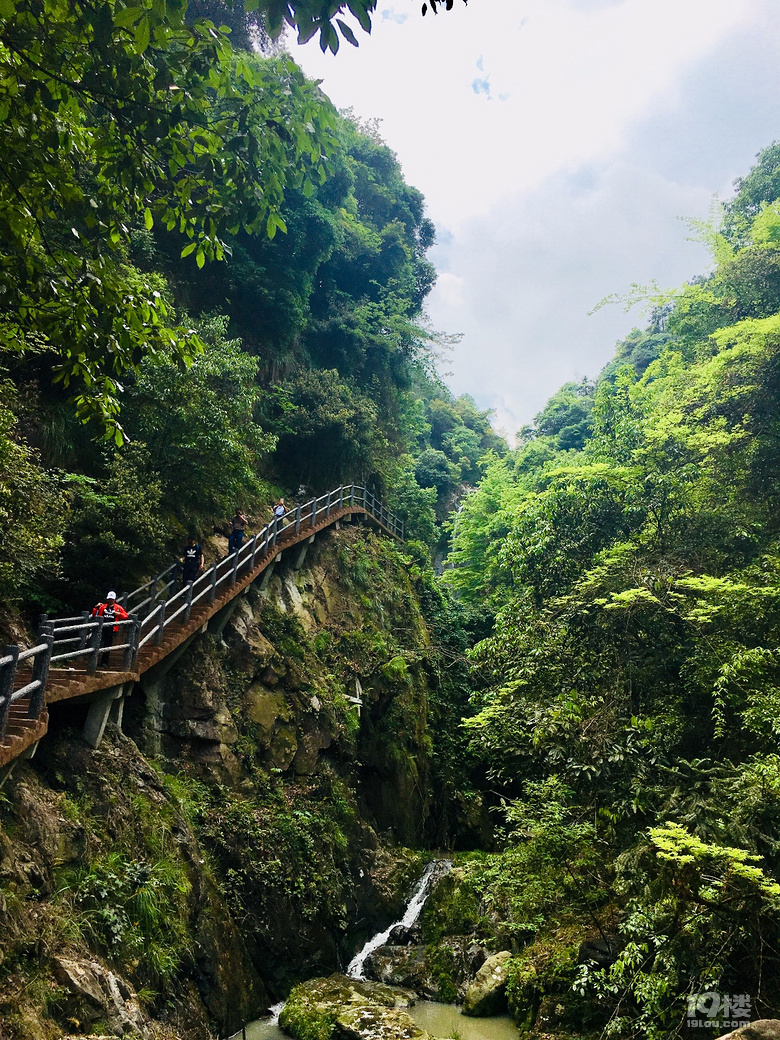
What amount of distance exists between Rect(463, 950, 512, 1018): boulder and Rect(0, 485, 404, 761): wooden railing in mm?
7887

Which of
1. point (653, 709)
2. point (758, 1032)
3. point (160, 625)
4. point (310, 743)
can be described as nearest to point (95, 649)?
point (160, 625)

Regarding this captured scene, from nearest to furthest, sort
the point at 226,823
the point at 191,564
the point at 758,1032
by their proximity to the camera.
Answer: the point at 758,1032 < the point at 226,823 < the point at 191,564

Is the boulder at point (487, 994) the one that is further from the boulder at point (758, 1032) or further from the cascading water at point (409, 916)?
the boulder at point (758, 1032)

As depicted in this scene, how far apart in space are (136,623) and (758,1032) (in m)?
8.05

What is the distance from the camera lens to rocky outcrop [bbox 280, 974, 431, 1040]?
29.0 ft

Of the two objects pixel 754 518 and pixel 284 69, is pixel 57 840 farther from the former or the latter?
pixel 754 518

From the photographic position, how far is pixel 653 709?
10266 millimetres

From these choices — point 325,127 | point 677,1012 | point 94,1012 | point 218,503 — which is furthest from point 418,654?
point 325,127

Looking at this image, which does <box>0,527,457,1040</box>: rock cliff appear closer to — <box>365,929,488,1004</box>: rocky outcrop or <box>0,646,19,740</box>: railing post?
<box>365,929,488,1004</box>: rocky outcrop

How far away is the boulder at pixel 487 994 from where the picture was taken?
10.4m

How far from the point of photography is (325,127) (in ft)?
14.1

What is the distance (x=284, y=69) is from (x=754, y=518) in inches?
471

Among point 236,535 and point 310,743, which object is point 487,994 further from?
point 236,535

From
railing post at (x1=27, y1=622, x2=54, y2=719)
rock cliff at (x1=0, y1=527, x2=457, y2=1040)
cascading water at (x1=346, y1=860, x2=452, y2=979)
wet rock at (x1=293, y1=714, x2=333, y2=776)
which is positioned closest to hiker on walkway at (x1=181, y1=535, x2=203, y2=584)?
rock cliff at (x1=0, y1=527, x2=457, y2=1040)
